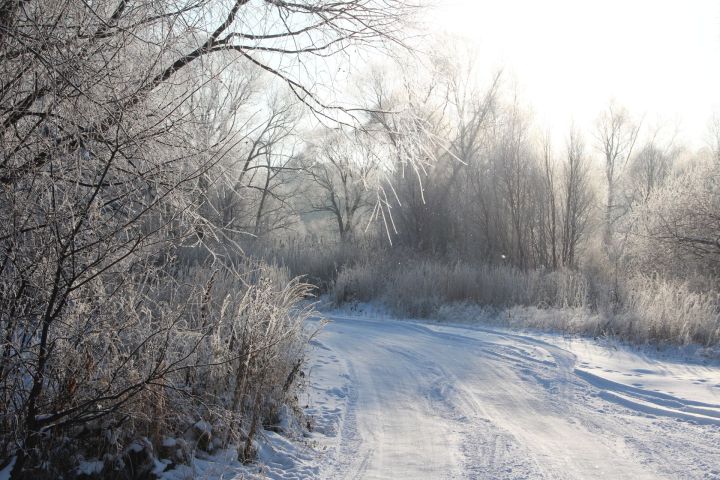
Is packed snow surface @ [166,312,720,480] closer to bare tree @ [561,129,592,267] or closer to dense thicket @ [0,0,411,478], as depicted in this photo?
dense thicket @ [0,0,411,478]

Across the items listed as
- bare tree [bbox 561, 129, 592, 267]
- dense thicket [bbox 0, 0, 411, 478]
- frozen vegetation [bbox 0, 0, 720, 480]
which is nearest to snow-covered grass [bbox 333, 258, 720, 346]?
frozen vegetation [bbox 0, 0, 720, 480]

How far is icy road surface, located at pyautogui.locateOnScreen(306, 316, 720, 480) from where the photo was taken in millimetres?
4230

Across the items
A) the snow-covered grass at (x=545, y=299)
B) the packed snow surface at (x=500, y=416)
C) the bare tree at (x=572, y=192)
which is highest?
the bare tree at (x=572, y=192)

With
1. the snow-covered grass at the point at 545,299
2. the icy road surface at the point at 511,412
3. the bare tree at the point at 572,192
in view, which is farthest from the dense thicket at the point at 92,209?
the bare tree at the point at 572,192

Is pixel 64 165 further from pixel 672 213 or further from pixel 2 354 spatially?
pixel 672 213

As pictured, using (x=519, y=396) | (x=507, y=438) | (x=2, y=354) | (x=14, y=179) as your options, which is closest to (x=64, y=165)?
(x=14, y=179)

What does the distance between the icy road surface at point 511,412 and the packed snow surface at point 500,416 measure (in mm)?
15

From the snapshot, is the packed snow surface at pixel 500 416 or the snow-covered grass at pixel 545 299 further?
the snow-covered grass at pixel 545 299

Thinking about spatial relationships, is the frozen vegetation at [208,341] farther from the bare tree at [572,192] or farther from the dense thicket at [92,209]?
the bare tree at [572,192]

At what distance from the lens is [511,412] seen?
5.68m

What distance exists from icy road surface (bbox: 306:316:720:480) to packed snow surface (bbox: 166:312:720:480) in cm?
2

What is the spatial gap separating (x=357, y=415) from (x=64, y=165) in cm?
351

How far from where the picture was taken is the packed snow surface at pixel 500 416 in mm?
4168

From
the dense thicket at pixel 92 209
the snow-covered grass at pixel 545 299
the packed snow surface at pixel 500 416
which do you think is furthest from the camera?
the snow-covered grass at pixel 545 299
